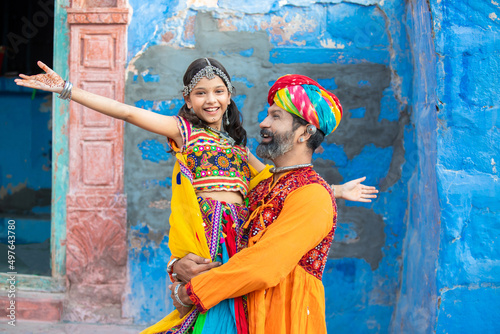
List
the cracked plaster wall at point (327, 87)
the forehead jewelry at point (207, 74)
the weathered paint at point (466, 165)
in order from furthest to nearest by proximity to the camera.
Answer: the cracked plaster wall at point (327, 87) → the weathered paint at point (466, 165) → the forehead jewelry at point (207, 74)

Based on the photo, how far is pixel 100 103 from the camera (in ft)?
6.75

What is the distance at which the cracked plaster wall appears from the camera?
334 centimetres

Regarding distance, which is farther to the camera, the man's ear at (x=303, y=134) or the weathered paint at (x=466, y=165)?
the weathered paint at (x=466, y=165)

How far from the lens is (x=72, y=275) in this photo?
11.4 ft

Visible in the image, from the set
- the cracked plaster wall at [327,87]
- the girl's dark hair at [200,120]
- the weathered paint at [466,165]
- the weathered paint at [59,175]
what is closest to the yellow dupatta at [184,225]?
the girl's dark hair at [200,120]

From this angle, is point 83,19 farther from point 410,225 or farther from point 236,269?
point 410,225

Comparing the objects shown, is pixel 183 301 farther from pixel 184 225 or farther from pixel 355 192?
pixel 355 192

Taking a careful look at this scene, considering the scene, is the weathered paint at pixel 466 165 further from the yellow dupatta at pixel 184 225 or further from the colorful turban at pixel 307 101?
the yellow dupatta at pixel 184 225

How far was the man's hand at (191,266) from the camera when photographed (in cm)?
193

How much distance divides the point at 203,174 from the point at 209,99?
0.39 meters

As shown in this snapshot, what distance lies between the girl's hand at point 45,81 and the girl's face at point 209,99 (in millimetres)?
641

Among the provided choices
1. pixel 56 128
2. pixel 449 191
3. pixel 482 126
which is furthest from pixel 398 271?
pixel 56 128

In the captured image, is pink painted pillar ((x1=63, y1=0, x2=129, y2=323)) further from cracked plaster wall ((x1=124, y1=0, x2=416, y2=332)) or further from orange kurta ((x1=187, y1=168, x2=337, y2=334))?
orange kurta ((x1=187, y1=168, x2=337, y2=334))

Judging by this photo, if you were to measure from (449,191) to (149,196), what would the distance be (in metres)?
2.11
